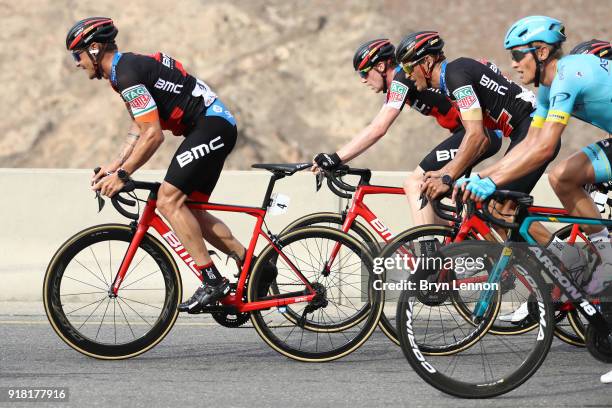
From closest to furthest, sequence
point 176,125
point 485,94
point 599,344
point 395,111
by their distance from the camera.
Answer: point 599,344 → point 176,125 → point 485,94 → point 395,111

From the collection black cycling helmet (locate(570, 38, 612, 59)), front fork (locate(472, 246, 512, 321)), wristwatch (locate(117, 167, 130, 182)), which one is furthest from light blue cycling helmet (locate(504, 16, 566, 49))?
black cycling helmet (locate(570, 38, 612, 59))

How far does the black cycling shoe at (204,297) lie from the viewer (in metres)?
7.16

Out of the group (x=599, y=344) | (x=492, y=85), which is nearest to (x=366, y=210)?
(x=492, y=85)

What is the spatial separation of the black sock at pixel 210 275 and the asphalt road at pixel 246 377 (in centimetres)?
50

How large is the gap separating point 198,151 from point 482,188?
2.07 meters

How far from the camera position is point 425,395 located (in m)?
6.28

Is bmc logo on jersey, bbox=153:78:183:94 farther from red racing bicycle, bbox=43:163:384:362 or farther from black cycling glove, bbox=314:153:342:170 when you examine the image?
black cycling glove, bbox=314:153:342:170

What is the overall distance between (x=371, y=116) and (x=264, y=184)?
38.9ft

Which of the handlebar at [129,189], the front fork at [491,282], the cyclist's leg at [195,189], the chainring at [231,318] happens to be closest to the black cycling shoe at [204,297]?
the cyclist's leg at [195,189]

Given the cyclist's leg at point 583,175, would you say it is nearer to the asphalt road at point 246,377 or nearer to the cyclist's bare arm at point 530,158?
the cyclist's bare arm at point 530,158

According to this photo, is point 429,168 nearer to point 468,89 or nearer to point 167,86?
point 468,89

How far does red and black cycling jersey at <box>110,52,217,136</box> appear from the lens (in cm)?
711

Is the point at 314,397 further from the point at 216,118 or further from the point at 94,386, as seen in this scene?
the point at 216,118

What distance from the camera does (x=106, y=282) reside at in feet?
25.2
